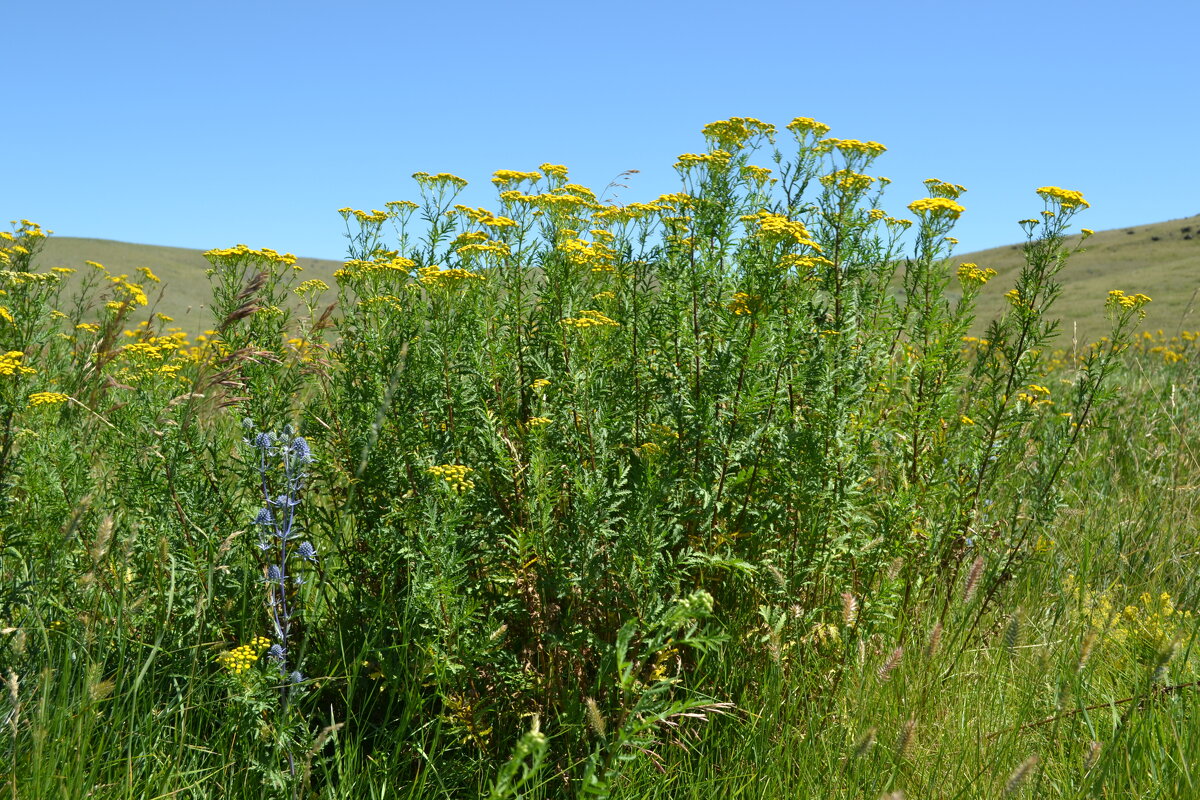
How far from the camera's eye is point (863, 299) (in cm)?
344

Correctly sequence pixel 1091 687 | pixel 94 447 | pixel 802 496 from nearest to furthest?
pixel 802 496, pixel 1091 687, pixel 94 447

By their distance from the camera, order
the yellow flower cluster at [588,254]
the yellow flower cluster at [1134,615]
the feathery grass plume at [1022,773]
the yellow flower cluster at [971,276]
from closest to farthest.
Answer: the feathery grass plume at [1022,773] < the yellow flower cluster at [588,254] < the yellow flower cluster at [1134,615] < the yellow flower cluster at [971,276]

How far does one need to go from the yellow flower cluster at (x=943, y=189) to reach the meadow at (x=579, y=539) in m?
0.02

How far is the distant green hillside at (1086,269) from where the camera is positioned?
111 feet

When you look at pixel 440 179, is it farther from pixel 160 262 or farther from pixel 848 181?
pixel 160 262

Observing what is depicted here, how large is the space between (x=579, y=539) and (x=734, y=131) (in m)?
1.73

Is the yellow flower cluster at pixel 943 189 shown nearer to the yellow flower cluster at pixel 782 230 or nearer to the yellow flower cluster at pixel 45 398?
the yellow flower cluster at pixel 782 230

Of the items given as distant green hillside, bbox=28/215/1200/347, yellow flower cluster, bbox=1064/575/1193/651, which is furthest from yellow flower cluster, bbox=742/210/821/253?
distant green hillside, bbox=28/215/1200/347

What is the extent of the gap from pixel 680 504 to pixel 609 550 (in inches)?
10.7

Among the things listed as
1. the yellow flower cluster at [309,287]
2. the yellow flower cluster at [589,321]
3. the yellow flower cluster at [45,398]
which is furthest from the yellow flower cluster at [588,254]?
the yellow flower cluster at [45,398]

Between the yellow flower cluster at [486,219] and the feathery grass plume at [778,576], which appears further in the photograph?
the yellow flower cluster at [486,219]

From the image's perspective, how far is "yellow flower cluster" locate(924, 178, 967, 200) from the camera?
11.6 feet

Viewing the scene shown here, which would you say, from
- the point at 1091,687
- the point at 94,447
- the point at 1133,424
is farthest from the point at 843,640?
the point at 1133,424

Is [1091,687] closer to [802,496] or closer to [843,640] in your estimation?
[843,640]
